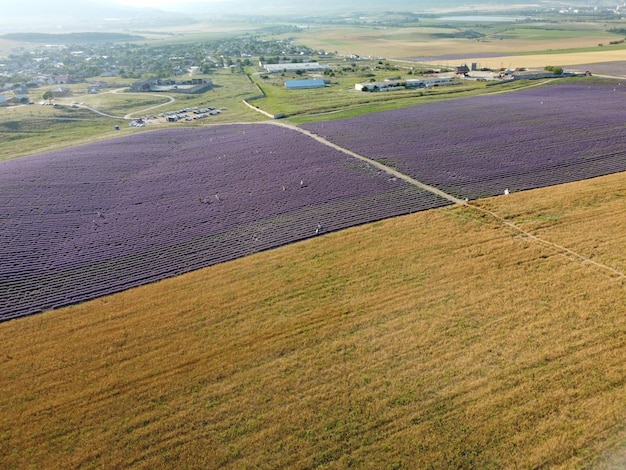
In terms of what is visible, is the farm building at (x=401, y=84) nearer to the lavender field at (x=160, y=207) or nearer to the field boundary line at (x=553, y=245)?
the lavender field at (x=160, y=207)

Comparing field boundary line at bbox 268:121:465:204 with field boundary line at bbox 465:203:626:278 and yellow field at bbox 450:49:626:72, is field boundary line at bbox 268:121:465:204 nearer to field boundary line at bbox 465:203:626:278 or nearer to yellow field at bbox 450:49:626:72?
field boundary line at bbox 465:203:626:278

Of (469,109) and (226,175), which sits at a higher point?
(469,109)

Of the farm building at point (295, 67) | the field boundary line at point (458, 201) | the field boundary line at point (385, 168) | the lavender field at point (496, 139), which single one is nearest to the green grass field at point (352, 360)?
the field boundary line at point (458, 201)

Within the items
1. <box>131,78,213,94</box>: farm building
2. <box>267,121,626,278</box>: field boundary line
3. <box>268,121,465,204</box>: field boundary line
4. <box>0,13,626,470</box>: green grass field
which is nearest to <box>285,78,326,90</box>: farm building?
<box>131,78,213,94</box>: farm building

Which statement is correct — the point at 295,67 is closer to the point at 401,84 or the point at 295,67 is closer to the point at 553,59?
the point at 401,84

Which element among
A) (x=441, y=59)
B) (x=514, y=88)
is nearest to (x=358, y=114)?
(x=514, y=88)

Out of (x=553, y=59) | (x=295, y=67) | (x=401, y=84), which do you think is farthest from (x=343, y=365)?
(x=553, y=59)

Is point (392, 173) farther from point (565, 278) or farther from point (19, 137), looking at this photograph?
point (19, 137)
